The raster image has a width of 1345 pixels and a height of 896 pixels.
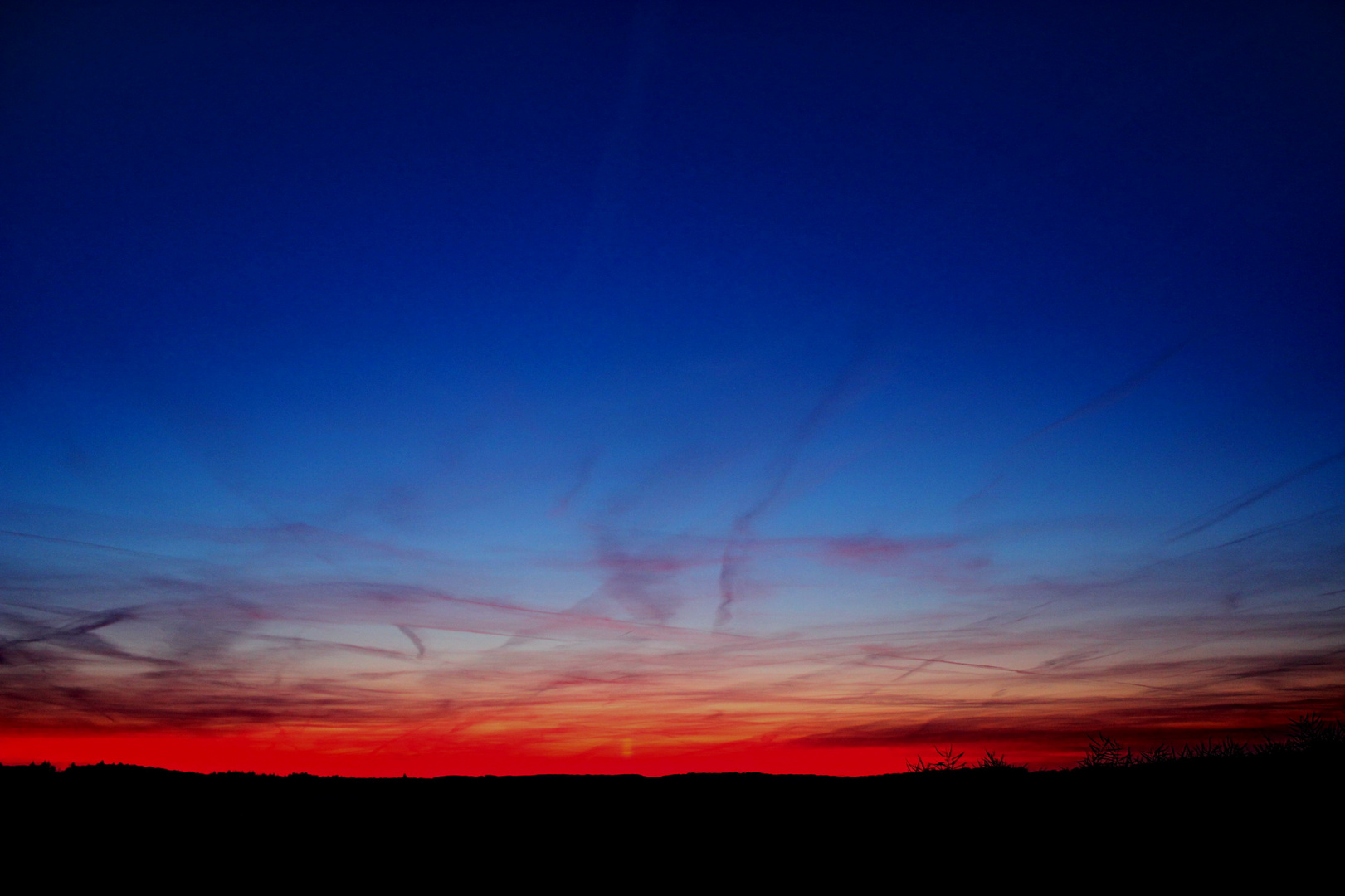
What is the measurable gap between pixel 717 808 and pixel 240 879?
540 cm

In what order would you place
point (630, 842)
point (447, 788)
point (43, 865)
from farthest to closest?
1. point (447, 788)
2. point (630, 842)
3. point (43, 865)

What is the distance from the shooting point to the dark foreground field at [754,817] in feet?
24.8

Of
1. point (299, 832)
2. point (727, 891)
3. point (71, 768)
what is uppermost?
point (71, 768)

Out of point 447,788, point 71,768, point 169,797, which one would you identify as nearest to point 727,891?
point 447,788

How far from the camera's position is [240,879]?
7230mm

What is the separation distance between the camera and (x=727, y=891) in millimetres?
7012

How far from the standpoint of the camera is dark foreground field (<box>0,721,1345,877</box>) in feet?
24.8

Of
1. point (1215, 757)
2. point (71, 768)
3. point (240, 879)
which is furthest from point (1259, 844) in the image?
point (71, 768)

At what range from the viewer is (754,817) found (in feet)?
30.2

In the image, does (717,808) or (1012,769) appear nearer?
(717,808)

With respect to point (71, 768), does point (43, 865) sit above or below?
below

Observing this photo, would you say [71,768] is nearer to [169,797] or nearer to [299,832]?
[169,797]

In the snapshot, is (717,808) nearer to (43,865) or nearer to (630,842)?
(630,842)

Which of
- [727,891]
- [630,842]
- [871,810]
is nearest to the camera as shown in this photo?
[727,891]
